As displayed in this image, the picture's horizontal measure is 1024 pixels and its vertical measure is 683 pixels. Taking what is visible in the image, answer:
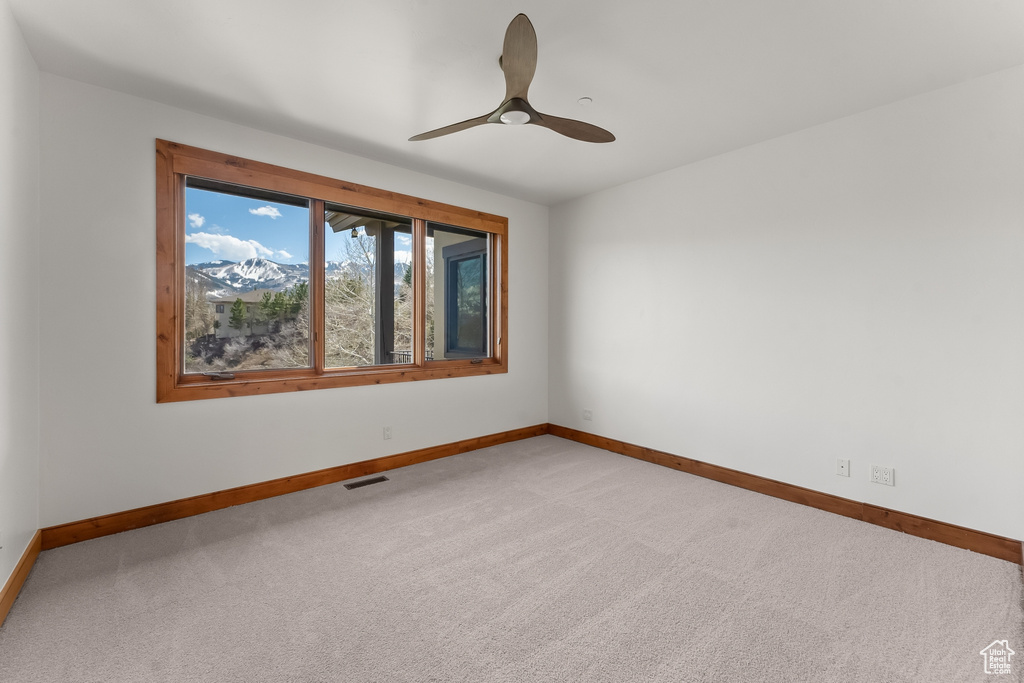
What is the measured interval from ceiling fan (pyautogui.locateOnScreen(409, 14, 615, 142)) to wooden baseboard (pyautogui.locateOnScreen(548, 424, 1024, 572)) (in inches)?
105

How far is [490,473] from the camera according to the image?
379 cm

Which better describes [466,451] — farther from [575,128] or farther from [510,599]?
[575,128]

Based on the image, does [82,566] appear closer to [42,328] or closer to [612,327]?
[42,328]

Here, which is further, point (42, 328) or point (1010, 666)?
point (42, 328)

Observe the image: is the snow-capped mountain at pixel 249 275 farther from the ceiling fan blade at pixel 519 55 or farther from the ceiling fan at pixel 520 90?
the ceiling fan blade at pixel 519 55

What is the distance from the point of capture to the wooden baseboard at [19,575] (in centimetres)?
188

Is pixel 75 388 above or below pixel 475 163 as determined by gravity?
below

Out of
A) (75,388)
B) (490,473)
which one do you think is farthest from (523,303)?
(75,388)

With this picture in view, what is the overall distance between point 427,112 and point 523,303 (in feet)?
7.78

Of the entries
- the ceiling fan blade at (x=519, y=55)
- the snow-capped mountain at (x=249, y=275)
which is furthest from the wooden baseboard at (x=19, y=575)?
the ceiling fan blade at (x=519, y=55)

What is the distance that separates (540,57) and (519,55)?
0.54 meters

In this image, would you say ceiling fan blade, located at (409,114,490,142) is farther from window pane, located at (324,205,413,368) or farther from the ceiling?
window pane, located at (324,205,413,368)

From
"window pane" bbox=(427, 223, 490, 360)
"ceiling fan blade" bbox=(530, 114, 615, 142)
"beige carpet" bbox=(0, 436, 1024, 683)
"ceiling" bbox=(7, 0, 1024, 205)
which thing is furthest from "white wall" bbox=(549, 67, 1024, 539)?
"ceiling fan blade" bbox=(530, 114, 615, 142)

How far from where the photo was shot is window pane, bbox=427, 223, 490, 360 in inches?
170
